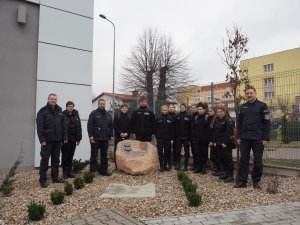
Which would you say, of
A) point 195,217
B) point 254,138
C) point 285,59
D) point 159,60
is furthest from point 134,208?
point 285,59

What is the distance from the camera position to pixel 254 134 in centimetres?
680

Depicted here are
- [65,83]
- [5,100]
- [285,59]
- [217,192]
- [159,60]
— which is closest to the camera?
[217,192]

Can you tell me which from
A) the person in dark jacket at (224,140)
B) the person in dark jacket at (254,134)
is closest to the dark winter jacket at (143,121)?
the person in dark jacket at (224,140)

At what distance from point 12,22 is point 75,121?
3534 millimetres

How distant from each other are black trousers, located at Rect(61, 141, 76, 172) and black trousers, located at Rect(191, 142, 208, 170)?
318cm

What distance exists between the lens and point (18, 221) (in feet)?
16.1

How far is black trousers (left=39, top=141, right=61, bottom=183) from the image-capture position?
7285 millimetres

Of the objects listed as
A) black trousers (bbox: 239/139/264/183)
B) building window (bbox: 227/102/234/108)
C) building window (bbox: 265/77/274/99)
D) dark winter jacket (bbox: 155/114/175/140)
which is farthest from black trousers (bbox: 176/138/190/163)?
building window (bbox: 265/77/274/99)

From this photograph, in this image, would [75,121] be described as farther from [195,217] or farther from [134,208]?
[195,217]

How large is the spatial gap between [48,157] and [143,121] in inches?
109

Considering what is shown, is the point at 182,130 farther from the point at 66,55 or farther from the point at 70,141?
the point at 66,55

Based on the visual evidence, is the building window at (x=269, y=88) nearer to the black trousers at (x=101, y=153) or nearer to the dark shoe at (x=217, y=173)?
the dark shoe at (x=217, y=173)

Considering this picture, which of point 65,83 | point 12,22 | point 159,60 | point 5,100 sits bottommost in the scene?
point 5,100

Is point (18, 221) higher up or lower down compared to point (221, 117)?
lower down
